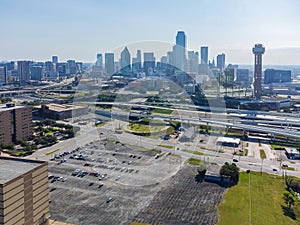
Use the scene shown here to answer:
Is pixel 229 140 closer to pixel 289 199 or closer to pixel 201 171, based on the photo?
pixel 201 171

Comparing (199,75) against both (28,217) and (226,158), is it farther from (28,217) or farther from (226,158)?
(28,217)

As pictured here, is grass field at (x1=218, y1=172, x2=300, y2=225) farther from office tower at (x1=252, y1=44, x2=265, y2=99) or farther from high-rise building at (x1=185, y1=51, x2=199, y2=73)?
high-rise building at (x1=185, y1=51, x2=199, y2=73)

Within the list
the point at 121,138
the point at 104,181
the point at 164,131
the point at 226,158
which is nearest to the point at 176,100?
the point at 164,131

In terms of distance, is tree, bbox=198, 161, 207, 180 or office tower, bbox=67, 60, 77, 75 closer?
tree, bbox=198, 161, 207, 180

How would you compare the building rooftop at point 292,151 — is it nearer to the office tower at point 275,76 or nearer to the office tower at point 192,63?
the office tower at point 192,63

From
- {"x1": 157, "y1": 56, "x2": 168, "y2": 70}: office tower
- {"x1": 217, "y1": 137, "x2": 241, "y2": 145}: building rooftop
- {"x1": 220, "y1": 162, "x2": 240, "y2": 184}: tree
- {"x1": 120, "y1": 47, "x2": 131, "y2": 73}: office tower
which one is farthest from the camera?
{"x1": 157, "y1": 56, "x2": 168, "y2": 70}: office tower

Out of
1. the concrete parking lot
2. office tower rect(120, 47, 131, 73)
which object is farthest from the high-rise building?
the concrete parking lot

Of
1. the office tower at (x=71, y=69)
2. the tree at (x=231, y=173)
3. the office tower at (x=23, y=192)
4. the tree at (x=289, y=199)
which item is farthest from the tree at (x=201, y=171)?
the office tower at (x=71, y=69)
